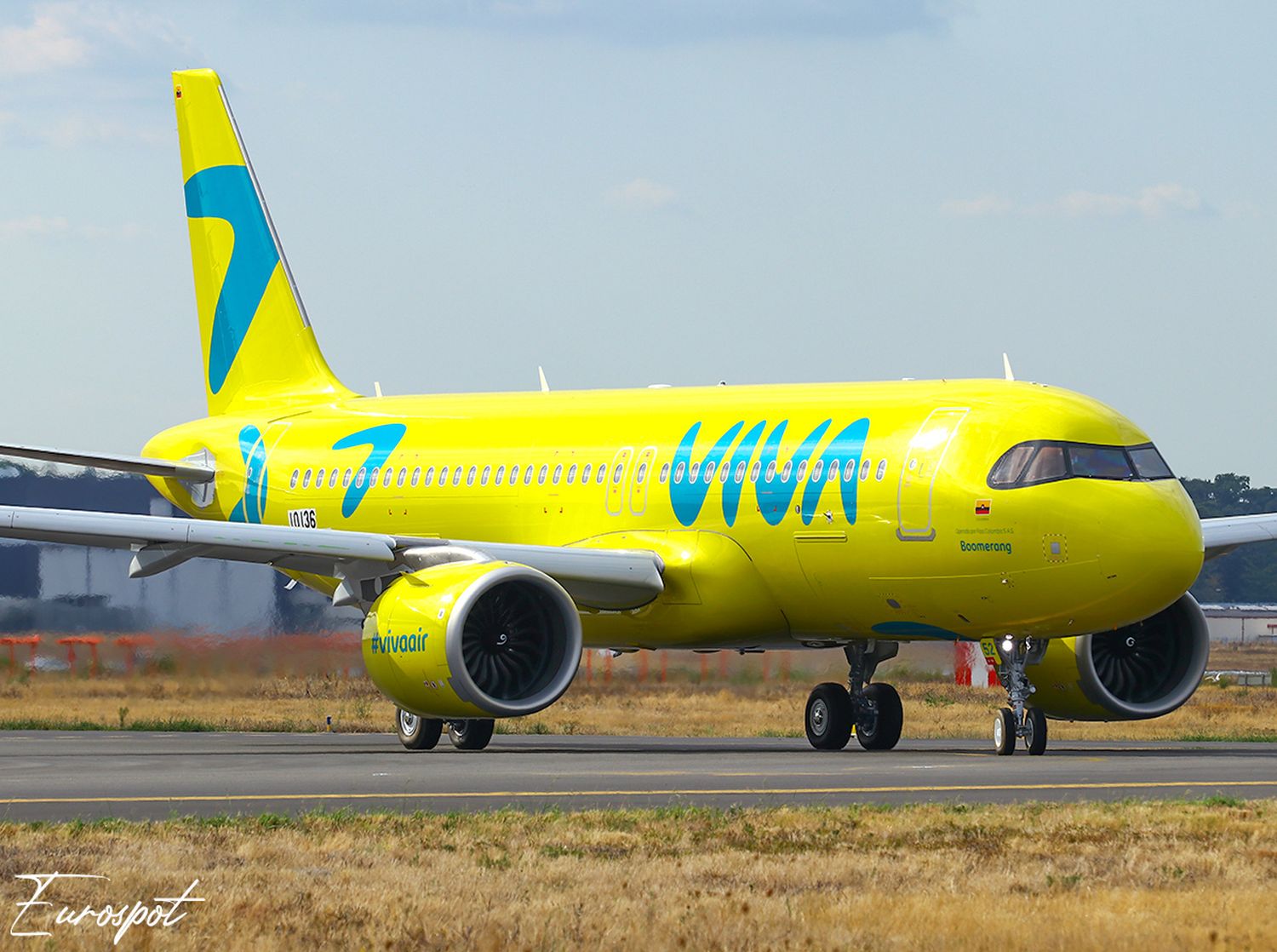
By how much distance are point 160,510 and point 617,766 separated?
18.4 metres

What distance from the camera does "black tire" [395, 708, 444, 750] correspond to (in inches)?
1031

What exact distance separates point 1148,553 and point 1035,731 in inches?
97.6

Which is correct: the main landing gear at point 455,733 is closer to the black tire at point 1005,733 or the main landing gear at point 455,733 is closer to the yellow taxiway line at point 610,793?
the black tire at point 1005,733

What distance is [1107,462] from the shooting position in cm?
2259

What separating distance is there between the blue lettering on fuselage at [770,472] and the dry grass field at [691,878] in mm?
8411

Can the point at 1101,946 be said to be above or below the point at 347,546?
below

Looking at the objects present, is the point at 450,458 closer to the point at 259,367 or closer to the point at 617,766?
the point at 259,367

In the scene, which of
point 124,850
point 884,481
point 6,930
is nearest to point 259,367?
point 884,481

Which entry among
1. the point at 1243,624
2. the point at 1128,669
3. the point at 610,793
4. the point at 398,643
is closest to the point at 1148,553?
the point at 1128,669

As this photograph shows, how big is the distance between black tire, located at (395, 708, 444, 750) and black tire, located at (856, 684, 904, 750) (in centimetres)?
499

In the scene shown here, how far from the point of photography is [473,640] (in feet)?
78.0

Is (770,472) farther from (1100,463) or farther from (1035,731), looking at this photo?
(1035,731)

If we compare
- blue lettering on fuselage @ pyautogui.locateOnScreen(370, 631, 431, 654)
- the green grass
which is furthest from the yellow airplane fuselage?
blue lettering on fuselage @ pyautogui.locateOnScreen(370, 631, 431, 654)

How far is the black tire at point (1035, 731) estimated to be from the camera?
2322 cm
